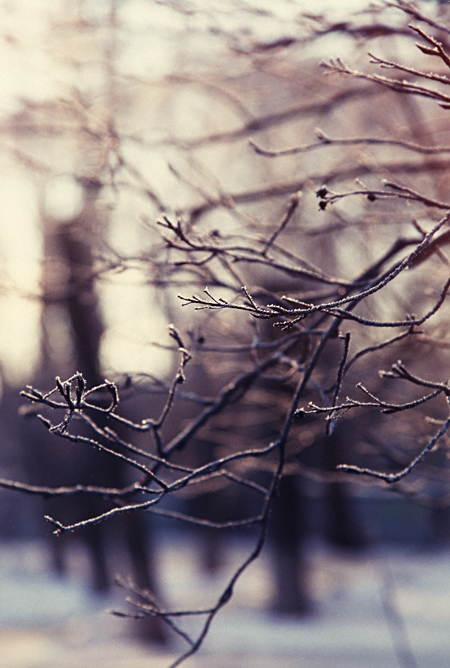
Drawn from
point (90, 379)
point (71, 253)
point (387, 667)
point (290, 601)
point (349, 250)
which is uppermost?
point (71, 253)

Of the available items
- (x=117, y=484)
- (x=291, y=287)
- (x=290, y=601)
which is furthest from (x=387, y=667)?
(x=291, y=287)

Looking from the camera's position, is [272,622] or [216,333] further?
[272,622]

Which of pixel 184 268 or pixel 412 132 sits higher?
pixel 412 132

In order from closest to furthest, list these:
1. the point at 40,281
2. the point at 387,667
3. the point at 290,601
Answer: the point at 40,281 < the point at 387,667 < the point at 290,601

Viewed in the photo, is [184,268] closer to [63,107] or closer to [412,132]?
[63,107]

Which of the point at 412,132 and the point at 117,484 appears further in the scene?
the point at 117,484

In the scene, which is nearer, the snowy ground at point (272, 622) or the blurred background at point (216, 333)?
the blurred background at point (216, 333)

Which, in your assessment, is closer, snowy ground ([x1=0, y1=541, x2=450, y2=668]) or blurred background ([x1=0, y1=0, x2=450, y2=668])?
blurred background ([x1=0, y1=0, x2=450, y2=668])

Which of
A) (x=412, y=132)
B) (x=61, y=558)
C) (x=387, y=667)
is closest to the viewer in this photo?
(x=412, y=132)
